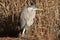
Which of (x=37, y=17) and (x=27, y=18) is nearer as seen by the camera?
(x=27, y=18)

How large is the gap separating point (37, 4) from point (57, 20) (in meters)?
0.61

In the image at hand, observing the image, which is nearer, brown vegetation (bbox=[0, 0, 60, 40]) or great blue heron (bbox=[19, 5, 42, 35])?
great blue heron (bbox=[19, 5, 42, 35])

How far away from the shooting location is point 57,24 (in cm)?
620

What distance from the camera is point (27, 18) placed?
19.3 feet

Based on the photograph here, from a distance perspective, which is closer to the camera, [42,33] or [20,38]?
[20,38]

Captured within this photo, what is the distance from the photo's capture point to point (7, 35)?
6109 mm

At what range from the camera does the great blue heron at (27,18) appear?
19.1 ft

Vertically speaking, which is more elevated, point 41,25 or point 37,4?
point 37,4

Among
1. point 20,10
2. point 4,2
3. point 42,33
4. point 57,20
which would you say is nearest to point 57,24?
point 57,20

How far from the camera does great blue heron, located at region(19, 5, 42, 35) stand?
5.84 metres

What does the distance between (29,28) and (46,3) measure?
28.5 inches

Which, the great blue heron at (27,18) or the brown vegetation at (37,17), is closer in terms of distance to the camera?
the great blue heron at (27,18)

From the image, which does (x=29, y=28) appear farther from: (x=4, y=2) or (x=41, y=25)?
(x=4, y=2)

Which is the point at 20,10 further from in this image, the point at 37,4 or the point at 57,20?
the point at 57,20
